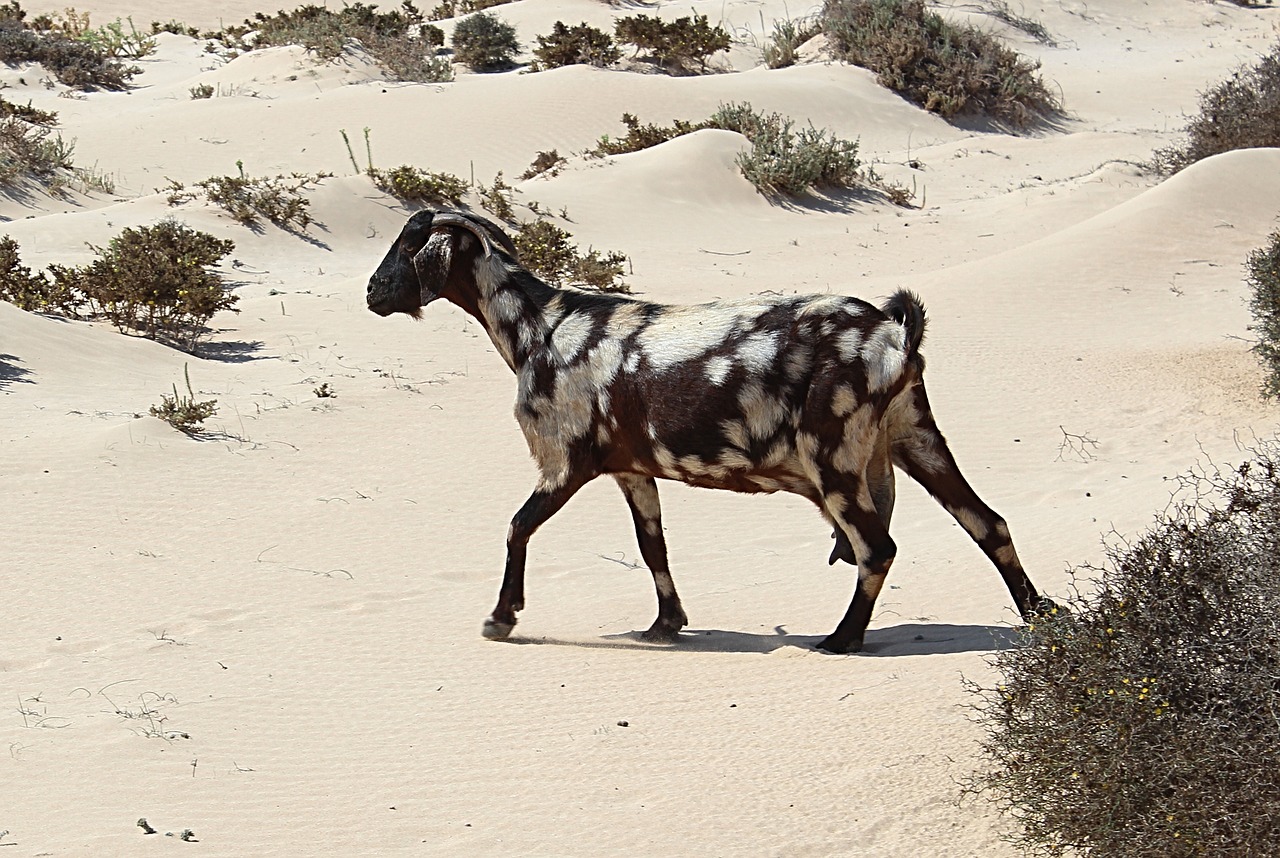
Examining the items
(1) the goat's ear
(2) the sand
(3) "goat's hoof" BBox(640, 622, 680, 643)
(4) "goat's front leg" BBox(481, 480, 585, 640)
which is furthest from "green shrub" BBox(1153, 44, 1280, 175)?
(4) "goat's front leg" BBox(481, 480, 585, 640)

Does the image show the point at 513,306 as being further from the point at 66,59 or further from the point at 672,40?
the point at 66,59

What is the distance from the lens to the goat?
22.5 ft

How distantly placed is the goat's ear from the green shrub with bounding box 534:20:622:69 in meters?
23.5

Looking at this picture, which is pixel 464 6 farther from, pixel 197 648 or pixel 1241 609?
pixel 1241 609

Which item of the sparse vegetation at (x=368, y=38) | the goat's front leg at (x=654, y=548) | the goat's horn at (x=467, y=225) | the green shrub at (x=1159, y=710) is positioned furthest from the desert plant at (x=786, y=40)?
the green shrub at (x=1159, y=710)

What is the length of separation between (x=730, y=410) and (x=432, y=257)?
2.10 m

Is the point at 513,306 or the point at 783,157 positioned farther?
the point at 783,157

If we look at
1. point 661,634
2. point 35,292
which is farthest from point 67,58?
point 661,634

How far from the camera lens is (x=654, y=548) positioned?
7855 millimetres

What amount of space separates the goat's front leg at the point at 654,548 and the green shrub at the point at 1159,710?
282cm

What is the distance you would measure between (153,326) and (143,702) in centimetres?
864

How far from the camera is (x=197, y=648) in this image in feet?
25.0

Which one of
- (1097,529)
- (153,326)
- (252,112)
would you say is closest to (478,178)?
(252,112)

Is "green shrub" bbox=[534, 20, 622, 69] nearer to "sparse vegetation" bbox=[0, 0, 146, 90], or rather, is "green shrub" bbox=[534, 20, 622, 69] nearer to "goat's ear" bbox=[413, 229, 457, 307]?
"sparse vegetation" bbox=[0, 0, 146, 90]
